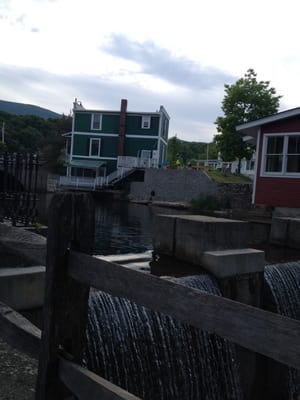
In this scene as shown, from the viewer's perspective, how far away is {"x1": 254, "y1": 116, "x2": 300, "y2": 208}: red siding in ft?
58.0

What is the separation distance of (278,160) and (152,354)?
48.9 ft

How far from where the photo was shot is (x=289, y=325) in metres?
1.61

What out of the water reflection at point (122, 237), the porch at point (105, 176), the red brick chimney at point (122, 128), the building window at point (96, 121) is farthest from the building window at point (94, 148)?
the water reflection at point (122, 237)

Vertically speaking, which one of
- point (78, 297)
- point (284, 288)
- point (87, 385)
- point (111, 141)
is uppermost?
point (111, 141)

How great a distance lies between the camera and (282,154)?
17984 mm

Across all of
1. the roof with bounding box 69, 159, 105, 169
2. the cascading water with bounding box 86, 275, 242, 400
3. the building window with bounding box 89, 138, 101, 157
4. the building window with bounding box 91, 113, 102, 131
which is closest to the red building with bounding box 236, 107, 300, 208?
the cascading water with bounding box 86, 275, 242, 400

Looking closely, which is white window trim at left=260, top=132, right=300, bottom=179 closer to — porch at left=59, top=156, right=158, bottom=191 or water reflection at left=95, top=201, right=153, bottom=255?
water reflection at left=95, top=201, right=153, bottom=255

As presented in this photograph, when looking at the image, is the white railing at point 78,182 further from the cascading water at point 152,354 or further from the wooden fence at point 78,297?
the wooden fence at point 78,297

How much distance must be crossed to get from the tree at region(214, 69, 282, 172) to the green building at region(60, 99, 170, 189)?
8092mm

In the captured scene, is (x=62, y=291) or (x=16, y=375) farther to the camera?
(x=16, y=375)

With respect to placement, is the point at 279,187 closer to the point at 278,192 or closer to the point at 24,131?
the point at 278,192

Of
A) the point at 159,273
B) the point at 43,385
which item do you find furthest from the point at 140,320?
the point at 43,385

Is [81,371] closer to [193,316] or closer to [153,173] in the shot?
[193,316]

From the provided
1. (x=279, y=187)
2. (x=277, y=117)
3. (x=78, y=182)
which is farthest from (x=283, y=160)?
(x=78, y=182)
